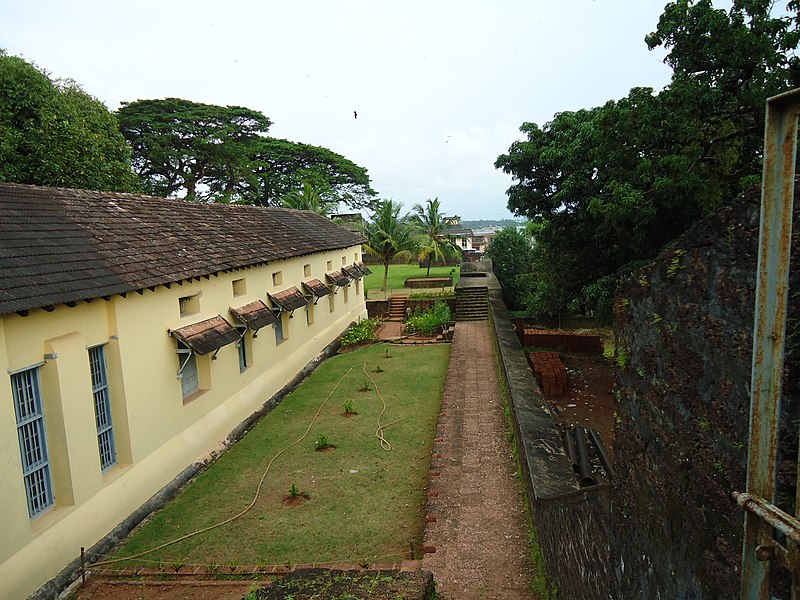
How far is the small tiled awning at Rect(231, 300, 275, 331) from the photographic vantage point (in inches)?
416

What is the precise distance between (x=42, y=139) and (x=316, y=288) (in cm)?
866

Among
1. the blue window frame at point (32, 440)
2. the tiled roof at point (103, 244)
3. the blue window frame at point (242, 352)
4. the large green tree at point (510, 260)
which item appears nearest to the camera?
the blue window frame at point (32, 440)

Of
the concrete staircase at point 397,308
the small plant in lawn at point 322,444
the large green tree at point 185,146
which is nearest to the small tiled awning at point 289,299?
the small plant in lawn at point 322,444

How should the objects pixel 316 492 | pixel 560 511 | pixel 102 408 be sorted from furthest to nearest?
pixel 316 492 → pixel 102 408 → pixel 560 511

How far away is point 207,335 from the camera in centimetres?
912

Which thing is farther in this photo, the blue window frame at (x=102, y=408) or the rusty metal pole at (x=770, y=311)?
the blue window frame at (x=102, y=408)

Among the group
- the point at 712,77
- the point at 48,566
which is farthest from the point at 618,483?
the point at 712,77

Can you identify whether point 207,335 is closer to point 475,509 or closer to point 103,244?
point 103,244

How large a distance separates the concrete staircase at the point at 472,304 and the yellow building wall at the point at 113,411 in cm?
1128

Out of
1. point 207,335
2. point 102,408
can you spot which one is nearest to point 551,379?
point 207,335

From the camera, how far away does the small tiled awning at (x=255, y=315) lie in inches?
416

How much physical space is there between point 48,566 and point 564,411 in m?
10.5

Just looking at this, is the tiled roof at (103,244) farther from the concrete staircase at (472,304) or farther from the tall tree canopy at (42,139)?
the concrete staircase at (472,304)

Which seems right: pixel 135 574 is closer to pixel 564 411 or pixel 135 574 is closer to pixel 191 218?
pixel 191 218
